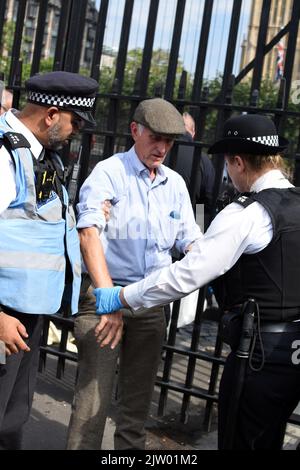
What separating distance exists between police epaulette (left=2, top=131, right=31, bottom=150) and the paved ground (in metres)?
2.03

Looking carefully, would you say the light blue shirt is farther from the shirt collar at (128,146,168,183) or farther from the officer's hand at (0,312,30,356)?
the officer's hand at (0,312,30,356)

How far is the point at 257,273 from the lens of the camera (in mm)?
3021

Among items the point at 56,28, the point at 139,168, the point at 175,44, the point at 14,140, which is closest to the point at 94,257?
the point at 139,168

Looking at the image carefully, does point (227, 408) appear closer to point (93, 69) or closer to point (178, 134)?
point (178, 134)

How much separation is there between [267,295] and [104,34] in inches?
109

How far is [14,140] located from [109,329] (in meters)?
1.03

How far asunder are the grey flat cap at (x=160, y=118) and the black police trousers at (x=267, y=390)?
1236mm

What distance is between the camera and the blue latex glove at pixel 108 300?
10.9 feet

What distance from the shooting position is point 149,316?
387 cm

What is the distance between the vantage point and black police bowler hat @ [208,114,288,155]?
10.3 feet

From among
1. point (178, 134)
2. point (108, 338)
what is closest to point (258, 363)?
point (108, 338)

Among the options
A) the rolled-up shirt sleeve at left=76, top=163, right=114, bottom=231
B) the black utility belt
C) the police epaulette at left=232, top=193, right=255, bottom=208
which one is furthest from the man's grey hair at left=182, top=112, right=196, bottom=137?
the black utility belt

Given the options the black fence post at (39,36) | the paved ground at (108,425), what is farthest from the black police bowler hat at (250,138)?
the black fence post at (39,36)
